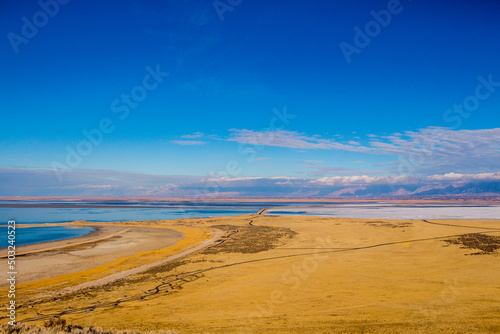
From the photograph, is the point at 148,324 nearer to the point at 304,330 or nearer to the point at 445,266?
the point at 304,330

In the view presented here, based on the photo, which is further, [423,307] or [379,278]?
[379,278]

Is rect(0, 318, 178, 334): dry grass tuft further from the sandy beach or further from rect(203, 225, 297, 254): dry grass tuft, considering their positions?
rect(203, 225, 297, 254): dry grass tuft

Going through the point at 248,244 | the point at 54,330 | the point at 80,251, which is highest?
the point at 54,330

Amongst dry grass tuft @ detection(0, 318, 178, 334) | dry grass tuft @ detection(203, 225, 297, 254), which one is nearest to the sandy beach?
dry grass tuft @ detection(203, 225, 297, 254)

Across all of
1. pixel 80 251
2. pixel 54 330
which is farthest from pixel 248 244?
pixel 54 330

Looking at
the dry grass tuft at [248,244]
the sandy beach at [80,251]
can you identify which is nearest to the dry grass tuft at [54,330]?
the sandy beach at [80,251]

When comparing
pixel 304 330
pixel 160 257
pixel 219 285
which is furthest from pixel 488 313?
pixel 160 257

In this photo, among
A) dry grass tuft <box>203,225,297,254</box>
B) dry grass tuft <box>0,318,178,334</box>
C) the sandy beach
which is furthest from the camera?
dry grass tuft <box>203,225,297,254</box>

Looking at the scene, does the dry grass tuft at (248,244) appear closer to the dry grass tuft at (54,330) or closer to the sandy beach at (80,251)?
the sandy beach at (80,251)

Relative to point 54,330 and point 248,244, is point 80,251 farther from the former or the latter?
point 54,330

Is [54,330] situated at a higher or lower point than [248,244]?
higher

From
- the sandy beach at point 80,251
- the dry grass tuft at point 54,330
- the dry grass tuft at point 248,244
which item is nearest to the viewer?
→ the dry grass tuft at point 54,330
